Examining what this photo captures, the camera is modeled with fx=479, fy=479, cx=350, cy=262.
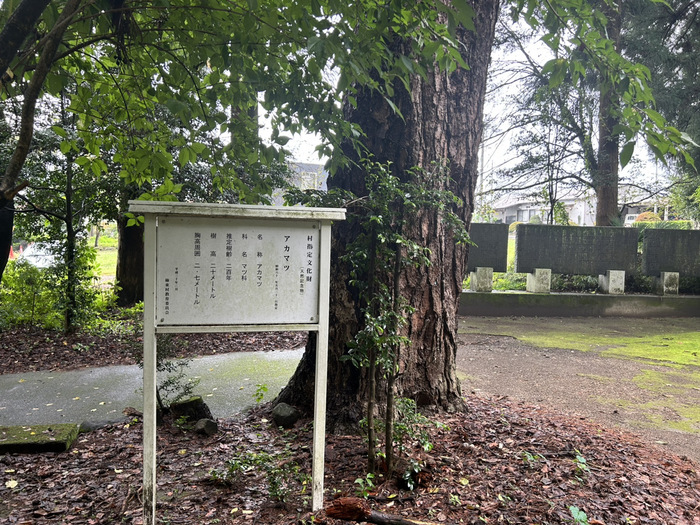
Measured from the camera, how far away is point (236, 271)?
2.30m

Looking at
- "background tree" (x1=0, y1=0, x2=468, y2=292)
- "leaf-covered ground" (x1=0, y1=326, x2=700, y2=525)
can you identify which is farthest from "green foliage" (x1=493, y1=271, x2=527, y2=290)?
"background tree" (x1=0, y1=0, x2=468, y2=292)

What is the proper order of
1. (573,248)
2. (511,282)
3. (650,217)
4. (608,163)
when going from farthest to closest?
(650,217), (511,282), (608,163), (573,248)

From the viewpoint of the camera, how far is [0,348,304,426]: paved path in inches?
160

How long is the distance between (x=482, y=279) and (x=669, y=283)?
13.5 ft

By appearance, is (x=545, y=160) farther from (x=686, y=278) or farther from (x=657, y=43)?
(x=686, y=278)

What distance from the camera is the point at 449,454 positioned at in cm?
305

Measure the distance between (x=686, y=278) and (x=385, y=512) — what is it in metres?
10.8

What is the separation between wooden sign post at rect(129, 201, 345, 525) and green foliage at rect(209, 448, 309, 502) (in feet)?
1.00

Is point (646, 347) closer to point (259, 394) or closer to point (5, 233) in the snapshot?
point (259, 394)

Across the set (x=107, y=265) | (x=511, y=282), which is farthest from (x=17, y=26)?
(x=107, y=265)

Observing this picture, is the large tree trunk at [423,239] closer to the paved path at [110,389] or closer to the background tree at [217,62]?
the background tree at [217,62]

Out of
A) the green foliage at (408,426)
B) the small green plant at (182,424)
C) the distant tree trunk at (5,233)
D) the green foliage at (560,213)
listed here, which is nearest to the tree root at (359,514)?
the green foliage at (408,426)

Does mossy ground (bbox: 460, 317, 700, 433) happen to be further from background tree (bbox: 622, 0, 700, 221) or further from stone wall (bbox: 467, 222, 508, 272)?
background tree (bbox: 622, 0, 700, 221)

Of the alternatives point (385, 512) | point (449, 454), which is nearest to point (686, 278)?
point (449, 454)
